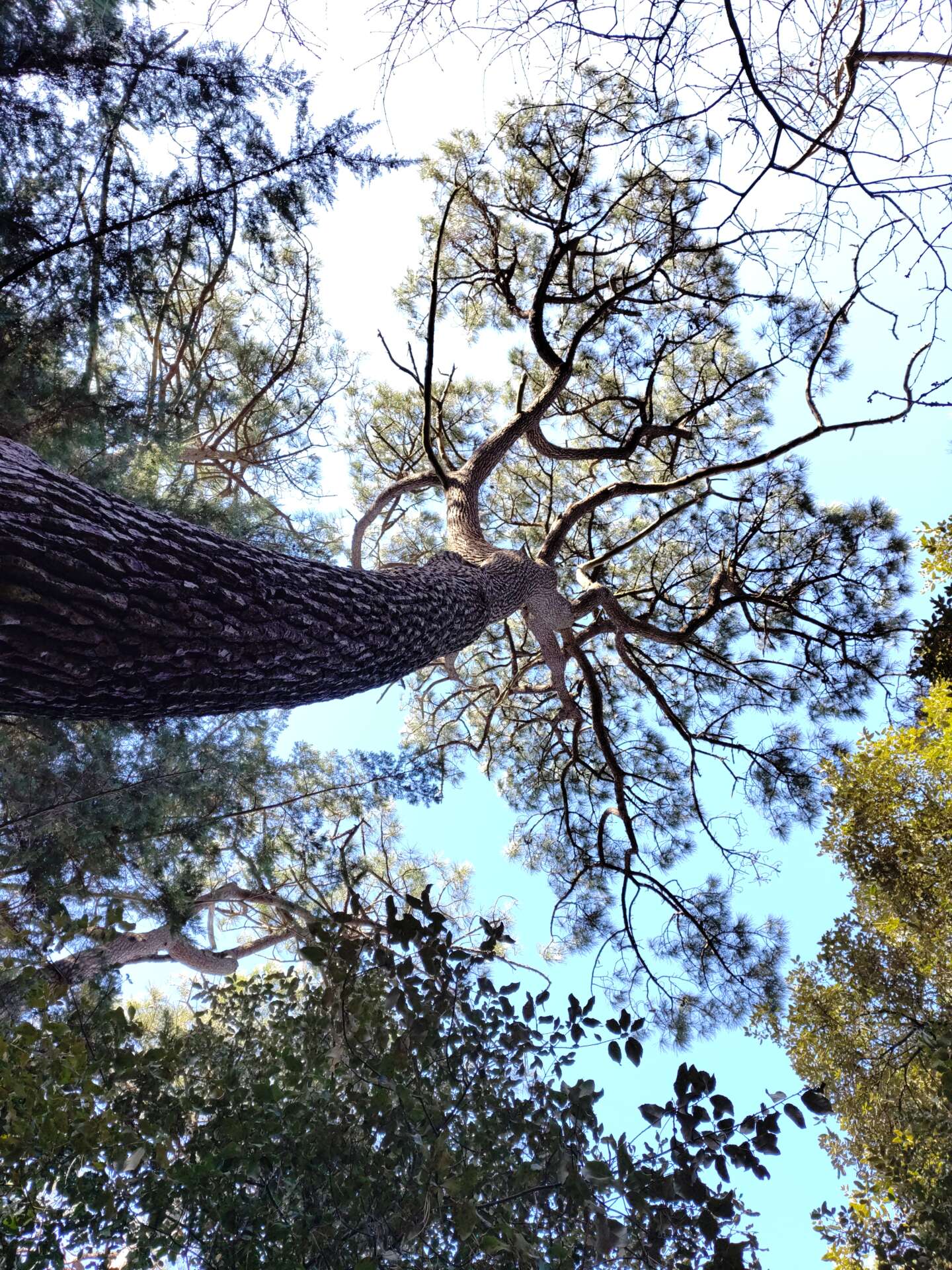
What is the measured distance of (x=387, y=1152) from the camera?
4.65 ft

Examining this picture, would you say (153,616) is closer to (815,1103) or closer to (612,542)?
(815,1103)

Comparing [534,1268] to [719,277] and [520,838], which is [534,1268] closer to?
[520,838]

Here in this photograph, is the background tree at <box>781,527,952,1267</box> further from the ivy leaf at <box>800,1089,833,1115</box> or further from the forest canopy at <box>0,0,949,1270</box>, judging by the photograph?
the ivy leaf at <box>800,1089,833,1115</box>

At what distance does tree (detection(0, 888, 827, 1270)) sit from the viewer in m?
1.28

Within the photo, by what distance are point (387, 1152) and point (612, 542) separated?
4407mm

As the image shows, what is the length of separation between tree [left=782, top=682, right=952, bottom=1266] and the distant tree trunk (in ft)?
7.48

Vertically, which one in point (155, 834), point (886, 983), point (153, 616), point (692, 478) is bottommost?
point (886, 983)

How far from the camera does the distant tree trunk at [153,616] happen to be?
4.02 ft

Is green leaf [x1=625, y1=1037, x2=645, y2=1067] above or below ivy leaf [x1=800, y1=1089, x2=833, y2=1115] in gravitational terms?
above

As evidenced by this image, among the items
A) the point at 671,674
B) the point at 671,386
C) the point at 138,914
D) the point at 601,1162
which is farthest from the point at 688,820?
the point at 601,1162

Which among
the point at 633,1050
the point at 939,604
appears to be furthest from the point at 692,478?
the point at 633,1050

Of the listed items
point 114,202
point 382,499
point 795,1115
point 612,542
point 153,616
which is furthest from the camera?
point 612,542

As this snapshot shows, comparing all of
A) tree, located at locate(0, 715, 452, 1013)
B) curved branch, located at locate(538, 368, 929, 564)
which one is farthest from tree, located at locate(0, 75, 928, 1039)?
tree, located at locate(0, 715, 452, 1013)

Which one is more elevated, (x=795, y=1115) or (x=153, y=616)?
(x=153, y=616)
